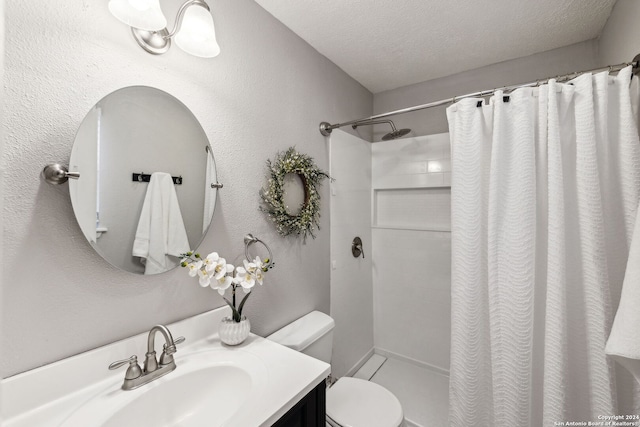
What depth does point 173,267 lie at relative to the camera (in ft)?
3.50

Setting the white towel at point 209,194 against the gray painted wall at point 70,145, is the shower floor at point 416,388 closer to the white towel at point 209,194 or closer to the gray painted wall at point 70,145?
the gray painted wall at point 70,145

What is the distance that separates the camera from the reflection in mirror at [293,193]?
1.57 meters

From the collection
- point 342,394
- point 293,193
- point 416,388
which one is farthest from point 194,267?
point 416,388

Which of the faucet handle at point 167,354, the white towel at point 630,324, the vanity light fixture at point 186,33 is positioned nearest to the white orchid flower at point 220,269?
the faucet handle at point 167,354

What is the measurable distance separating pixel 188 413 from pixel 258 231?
2.50 ft

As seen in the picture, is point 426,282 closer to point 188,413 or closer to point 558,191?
point 558,191

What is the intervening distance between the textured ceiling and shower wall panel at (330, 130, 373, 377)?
568 mm

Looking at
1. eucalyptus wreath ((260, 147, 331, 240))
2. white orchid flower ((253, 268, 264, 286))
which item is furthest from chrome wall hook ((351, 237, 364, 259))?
white orchid flower ((253, 268, 264, 286))

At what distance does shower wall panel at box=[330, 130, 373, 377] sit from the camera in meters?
2.01

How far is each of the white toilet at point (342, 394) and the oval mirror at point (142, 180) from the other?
28.7 inches

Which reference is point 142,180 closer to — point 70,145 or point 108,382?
point 70,145

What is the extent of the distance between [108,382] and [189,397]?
250mm

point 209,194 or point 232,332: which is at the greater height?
point 209,194

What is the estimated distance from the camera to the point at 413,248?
2.32 m
